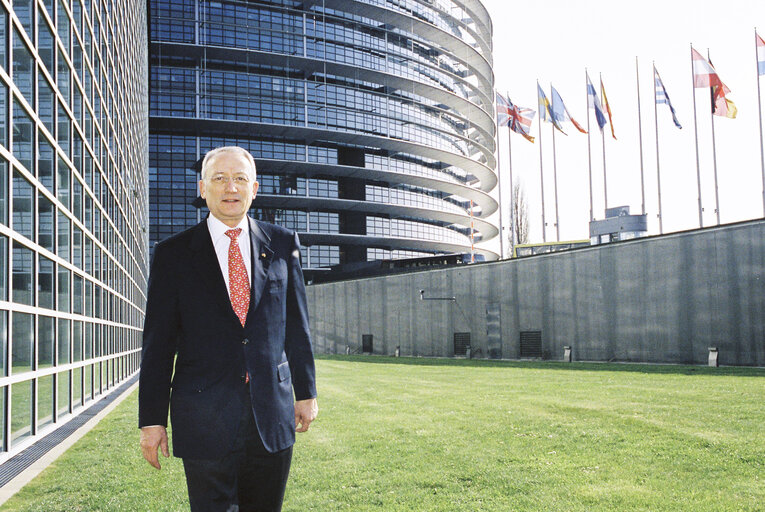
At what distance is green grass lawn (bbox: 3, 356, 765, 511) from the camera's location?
6449 mm

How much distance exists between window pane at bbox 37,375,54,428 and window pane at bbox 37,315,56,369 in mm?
251

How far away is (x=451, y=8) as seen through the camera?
8319cm

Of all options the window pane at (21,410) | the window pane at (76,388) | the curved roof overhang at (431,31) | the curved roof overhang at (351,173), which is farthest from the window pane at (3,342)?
the curved roof overhang at (431,31)

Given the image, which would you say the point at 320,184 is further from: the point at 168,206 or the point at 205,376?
the point at 205,376

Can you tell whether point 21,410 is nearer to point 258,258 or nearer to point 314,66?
point 258,258

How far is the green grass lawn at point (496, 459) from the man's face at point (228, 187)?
3385mm

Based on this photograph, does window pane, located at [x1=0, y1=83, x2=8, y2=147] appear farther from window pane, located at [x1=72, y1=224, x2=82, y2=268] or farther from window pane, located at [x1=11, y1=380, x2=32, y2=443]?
window pane, located at [x1=72, y1=224, x2=82, y2=268]

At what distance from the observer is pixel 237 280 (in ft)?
12.4

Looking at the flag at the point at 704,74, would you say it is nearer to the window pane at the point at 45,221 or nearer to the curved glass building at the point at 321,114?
the curved glass building at the point at 321,114

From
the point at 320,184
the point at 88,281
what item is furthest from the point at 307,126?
the point at 88,281

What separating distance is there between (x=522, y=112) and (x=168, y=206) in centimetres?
3390

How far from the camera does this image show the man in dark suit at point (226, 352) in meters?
3.51

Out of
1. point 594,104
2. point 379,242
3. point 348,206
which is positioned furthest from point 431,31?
point 594,104

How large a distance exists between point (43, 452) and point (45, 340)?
1.66m
